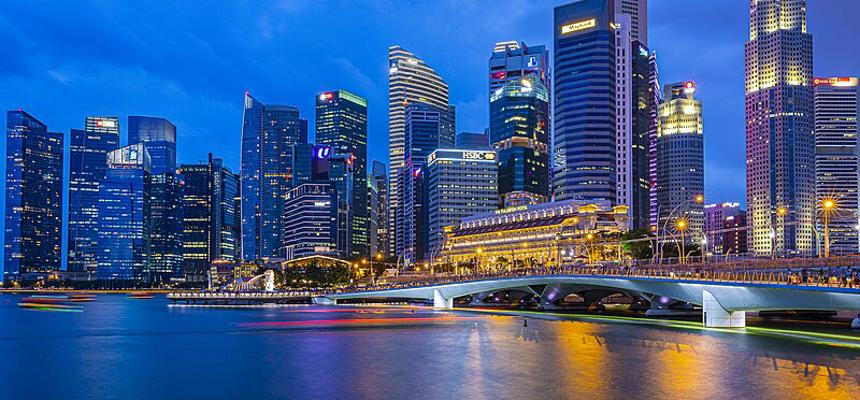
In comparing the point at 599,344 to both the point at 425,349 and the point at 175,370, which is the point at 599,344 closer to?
the point at 425,349

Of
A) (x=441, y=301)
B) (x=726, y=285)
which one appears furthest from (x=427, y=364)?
(x=441, y=301)

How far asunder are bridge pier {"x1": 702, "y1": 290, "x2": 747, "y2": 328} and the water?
335 centimetres

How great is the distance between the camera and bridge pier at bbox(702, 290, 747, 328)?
80.7m

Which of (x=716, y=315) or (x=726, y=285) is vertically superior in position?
(x=726, y=285)

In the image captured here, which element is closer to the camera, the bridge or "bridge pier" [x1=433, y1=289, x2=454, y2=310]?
the bridge

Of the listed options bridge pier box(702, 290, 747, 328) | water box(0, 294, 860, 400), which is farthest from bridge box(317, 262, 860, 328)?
water box(0, 294, 860, 400)

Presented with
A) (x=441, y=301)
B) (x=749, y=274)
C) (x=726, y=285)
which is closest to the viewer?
(x=749, y=274)

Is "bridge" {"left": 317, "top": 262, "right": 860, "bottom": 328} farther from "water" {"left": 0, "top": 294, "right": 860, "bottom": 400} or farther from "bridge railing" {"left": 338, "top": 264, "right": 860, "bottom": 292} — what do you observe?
"water" {"left": 0, "top": 294, "right": 860, "bottom": 400}

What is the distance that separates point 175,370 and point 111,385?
6.73 meters

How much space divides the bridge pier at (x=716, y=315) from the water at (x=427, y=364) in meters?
3.35

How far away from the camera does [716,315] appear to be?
8112 centimetres

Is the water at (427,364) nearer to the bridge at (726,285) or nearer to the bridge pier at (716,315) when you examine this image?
the bridge pier at (716,315)

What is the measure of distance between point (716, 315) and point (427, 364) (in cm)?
4057

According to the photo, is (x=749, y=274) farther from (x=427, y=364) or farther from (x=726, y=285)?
(x=427, y=364)
